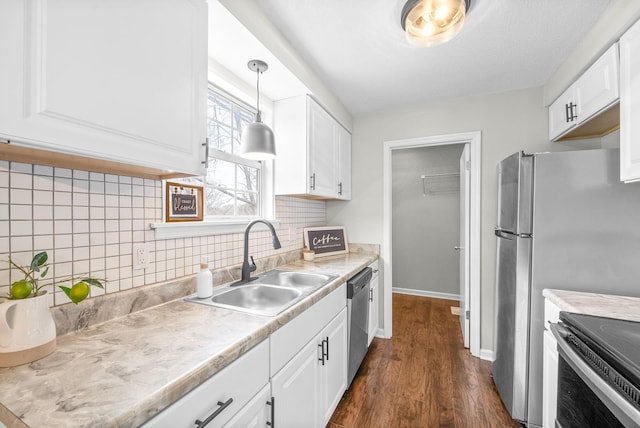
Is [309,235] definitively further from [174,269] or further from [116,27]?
[116,27]

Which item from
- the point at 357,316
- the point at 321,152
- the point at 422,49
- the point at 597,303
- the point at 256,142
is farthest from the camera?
the point at 321,152

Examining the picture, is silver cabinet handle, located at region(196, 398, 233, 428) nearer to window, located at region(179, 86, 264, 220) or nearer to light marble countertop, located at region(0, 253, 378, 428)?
light marble countertop, located at region(0, 253, 378, 428)

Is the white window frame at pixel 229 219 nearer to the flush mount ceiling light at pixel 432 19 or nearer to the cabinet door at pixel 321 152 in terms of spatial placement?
the cabinet door at pixel 321 152

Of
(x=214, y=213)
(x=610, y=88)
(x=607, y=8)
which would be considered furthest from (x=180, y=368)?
Result: (x=607, y=8)

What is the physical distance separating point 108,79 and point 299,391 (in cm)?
136

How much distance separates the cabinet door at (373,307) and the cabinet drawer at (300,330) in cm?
91

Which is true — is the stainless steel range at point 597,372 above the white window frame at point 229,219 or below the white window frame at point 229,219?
below

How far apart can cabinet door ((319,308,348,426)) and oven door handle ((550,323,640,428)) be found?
1.03m

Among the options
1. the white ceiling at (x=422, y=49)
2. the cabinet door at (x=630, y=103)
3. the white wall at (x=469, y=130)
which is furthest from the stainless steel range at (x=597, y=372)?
the white ceiling at (x=422, y=49)

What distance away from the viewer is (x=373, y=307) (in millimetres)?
2527

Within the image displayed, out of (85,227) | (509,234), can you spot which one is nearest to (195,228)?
(85,227)

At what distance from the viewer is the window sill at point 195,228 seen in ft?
3.99

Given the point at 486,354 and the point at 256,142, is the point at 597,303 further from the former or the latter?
the point at 256,142

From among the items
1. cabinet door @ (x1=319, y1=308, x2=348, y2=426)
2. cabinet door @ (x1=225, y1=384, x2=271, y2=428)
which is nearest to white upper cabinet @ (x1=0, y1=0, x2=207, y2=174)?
cabinet door @ (x1=225, y1=384, x2=271, y2=428)
